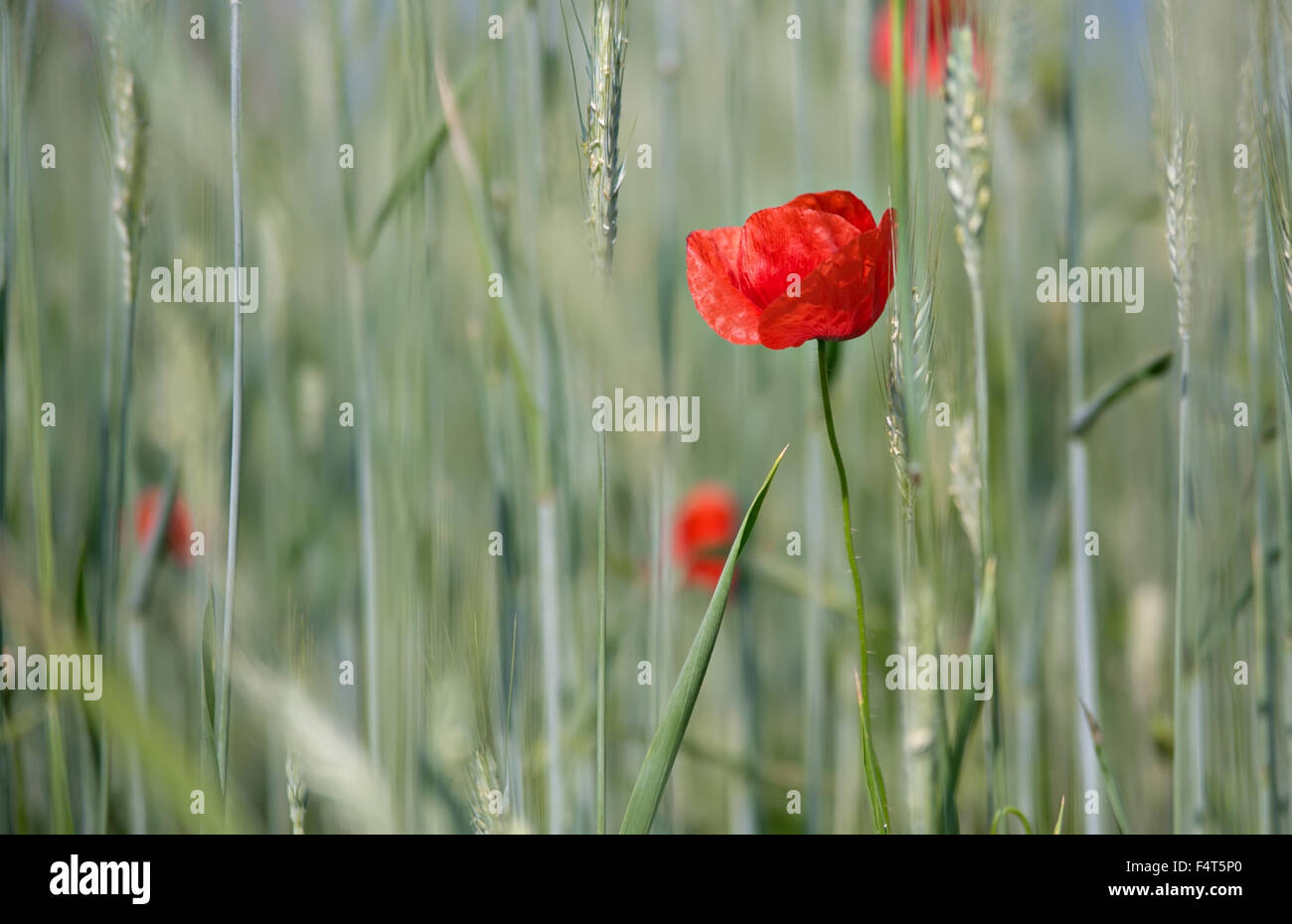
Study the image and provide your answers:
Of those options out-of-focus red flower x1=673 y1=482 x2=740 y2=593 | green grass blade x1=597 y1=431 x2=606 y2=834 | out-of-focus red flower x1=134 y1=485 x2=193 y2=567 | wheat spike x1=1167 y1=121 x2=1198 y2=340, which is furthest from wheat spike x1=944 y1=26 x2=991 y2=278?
Result: out-of-focus red flower x1=134 y1=485 x2=193 y2=567

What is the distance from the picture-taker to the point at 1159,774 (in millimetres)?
704

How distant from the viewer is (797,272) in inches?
16.0

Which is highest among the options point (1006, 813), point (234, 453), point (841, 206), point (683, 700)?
point (841, 206)

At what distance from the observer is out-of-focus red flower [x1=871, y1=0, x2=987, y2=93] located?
43 cm

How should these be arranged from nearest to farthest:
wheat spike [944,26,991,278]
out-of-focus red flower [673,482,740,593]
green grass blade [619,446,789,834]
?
green grass blade [619,446,789,834] < wheat spike [944,26,991,278] < out-of-focus red flower [673,482,740,593]

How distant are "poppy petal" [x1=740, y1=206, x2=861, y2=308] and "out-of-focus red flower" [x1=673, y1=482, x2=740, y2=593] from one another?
1.17ft

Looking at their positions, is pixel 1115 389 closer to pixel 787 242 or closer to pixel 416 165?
pixel 787 242

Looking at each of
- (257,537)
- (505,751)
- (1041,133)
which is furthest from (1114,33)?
(257,537)

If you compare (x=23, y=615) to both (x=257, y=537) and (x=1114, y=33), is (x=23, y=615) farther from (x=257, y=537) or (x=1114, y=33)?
(x=1114, y=33)

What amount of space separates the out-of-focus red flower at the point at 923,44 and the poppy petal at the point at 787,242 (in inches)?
4.2

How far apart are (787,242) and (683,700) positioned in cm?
23

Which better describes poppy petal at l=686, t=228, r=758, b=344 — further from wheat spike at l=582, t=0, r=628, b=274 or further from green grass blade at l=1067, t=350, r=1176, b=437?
green grass blade at l=1067, t=350, r=1176, b=437

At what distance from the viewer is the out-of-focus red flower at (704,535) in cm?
75

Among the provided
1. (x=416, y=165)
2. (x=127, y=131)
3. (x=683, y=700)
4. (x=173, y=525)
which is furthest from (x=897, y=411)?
(x=173, y=525)
